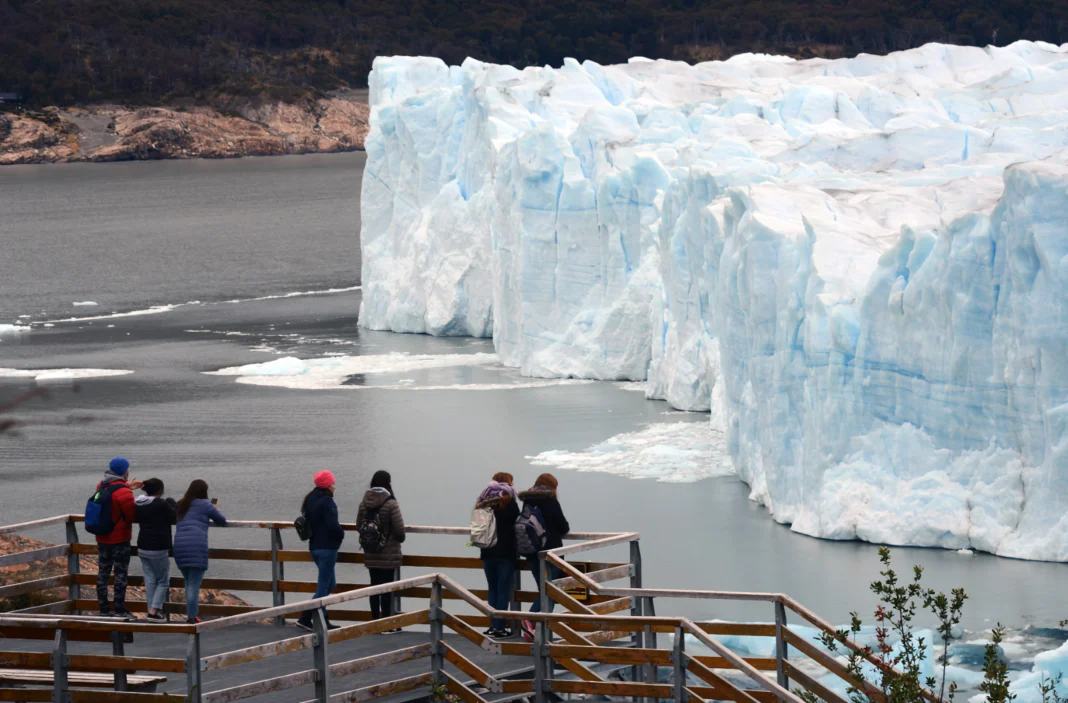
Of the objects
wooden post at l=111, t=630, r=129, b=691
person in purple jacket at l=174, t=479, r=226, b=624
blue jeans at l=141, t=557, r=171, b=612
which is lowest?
wooden post at l=111, t=630, r=129, b=691

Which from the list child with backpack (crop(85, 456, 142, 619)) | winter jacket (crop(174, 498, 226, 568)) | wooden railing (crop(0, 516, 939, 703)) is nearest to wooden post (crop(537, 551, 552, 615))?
wooden railing (crop(0, 516, 939, 703))

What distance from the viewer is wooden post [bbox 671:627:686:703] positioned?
314 inches

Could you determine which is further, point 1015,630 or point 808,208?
point 808,208

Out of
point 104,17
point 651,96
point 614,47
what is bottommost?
point 651,96

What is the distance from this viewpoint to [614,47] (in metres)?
91.2

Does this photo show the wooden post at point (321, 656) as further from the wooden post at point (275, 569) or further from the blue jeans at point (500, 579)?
the wooden post at point (275, 569)

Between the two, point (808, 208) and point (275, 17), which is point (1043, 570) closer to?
point (808, 208)

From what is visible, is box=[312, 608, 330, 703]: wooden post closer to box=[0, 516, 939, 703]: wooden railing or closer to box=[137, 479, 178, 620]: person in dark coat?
box=[0, 516, 939, 703]: wooden railing

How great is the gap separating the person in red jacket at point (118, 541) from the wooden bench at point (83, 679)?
4.31 feet

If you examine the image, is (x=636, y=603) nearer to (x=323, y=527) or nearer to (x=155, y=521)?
(x=323, y=527)

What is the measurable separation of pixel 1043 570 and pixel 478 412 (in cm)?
1187

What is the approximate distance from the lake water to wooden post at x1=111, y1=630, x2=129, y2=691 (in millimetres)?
7727

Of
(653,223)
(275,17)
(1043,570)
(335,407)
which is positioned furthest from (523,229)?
(275,17)

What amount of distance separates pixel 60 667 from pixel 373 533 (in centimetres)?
220
